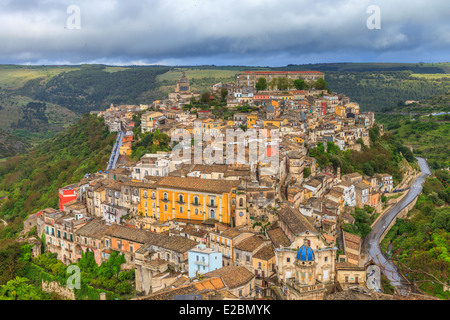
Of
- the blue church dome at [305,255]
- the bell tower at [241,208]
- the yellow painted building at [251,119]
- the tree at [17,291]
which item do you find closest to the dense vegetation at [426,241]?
the blue church dome at [305,255]

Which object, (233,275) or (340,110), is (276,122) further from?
(233,275)

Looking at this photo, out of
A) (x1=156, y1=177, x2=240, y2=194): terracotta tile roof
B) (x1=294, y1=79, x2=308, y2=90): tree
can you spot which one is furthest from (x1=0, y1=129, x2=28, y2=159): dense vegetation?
(x1=156, y1=177, x2=240, y2=194): terracotta tile roof

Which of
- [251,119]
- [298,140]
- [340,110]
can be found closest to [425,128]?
[340,110]

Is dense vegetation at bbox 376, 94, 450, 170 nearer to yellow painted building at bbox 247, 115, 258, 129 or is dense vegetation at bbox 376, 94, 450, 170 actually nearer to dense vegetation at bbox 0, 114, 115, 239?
yellow painted building at bbox 247, 115, 258, 129

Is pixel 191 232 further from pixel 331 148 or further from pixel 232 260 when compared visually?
pixel 331 148

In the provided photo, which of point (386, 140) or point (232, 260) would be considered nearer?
point (232, 260)

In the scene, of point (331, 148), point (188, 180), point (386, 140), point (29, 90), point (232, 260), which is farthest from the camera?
point (29, 90)
